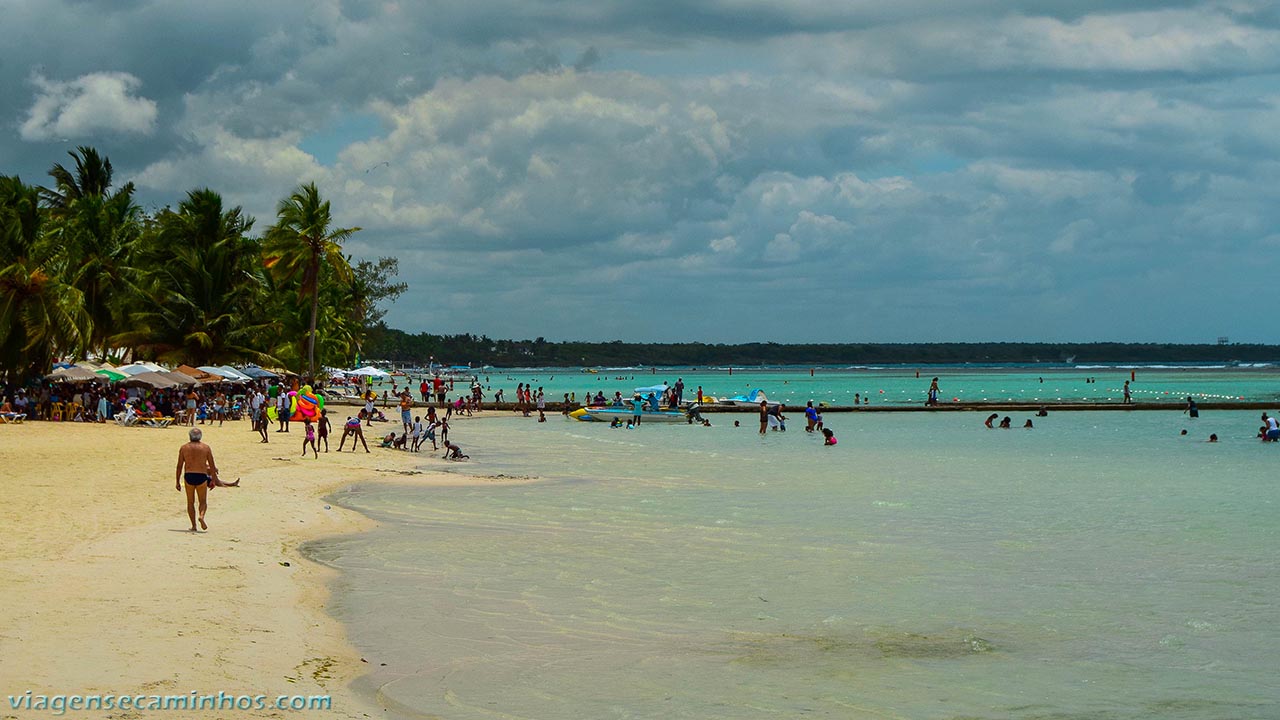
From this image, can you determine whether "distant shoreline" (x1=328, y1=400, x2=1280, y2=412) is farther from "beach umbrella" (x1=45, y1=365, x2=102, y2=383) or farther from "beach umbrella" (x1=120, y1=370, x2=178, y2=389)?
"beach umbrella" (x1=45, y1=365, x2=102, y2=383)

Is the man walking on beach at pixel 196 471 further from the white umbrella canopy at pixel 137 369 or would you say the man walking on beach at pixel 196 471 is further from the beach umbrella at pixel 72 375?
the white umbrella canopy at pixel 137 369

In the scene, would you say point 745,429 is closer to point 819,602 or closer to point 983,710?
point 819,602

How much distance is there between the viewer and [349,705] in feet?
26.9

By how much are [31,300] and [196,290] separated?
14082 millimetres

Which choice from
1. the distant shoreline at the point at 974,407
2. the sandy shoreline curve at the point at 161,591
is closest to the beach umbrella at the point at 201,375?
the distant shoreline at the point at 974,407

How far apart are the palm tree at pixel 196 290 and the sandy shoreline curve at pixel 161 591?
2972cm

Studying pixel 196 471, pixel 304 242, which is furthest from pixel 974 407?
pixel 196 471

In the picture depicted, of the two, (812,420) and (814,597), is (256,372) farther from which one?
(814,597)

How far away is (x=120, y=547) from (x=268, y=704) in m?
6.10

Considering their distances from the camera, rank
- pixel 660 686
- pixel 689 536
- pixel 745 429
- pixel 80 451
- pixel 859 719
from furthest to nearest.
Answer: pixel 745 429, pixel 80 451, pixel 689 536, pixel 660 686, pixel 859 719

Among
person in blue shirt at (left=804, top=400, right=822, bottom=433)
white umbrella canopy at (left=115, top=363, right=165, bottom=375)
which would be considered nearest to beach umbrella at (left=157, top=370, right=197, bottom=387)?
white umbrella canopy at (left=115, top=363, right=165, bottom=375)

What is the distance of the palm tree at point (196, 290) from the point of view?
5000cm

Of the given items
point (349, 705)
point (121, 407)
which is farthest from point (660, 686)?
point (121, 407)

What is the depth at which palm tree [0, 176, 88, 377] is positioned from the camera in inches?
1446
